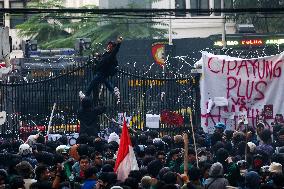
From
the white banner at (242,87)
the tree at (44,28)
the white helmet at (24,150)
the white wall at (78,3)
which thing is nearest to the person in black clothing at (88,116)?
the white banner at (242,87)

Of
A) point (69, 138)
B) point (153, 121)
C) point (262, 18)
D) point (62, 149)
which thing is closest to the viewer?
point (62, 149)

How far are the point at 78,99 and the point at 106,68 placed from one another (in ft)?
7.01

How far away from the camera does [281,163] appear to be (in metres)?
16.9

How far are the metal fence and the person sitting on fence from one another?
1.63 feet

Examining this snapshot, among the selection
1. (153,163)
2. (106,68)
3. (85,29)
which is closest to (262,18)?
(85,29)

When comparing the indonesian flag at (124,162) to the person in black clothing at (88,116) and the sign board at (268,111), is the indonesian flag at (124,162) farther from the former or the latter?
the sign board at (268,111)

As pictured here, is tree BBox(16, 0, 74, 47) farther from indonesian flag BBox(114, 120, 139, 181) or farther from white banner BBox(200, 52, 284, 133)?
indonesian flag BBox(114, 120, 139, 181)

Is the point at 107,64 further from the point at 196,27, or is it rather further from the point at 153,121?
the point at 196,27

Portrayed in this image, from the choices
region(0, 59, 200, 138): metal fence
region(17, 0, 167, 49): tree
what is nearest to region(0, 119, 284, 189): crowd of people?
region(0, 59, 200, 138): metal fence

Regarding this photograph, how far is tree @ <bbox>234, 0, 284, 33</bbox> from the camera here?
4462 cm

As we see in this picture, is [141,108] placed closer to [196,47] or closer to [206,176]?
[206,176]

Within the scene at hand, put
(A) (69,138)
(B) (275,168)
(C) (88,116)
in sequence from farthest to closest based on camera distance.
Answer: (C) (88,116) → (A) (69,138) → (B) (275,168)

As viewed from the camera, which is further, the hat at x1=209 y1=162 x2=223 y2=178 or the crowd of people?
the hat at x1=209 y1=162 x2=223 y2=178

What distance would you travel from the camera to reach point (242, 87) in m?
23.5
